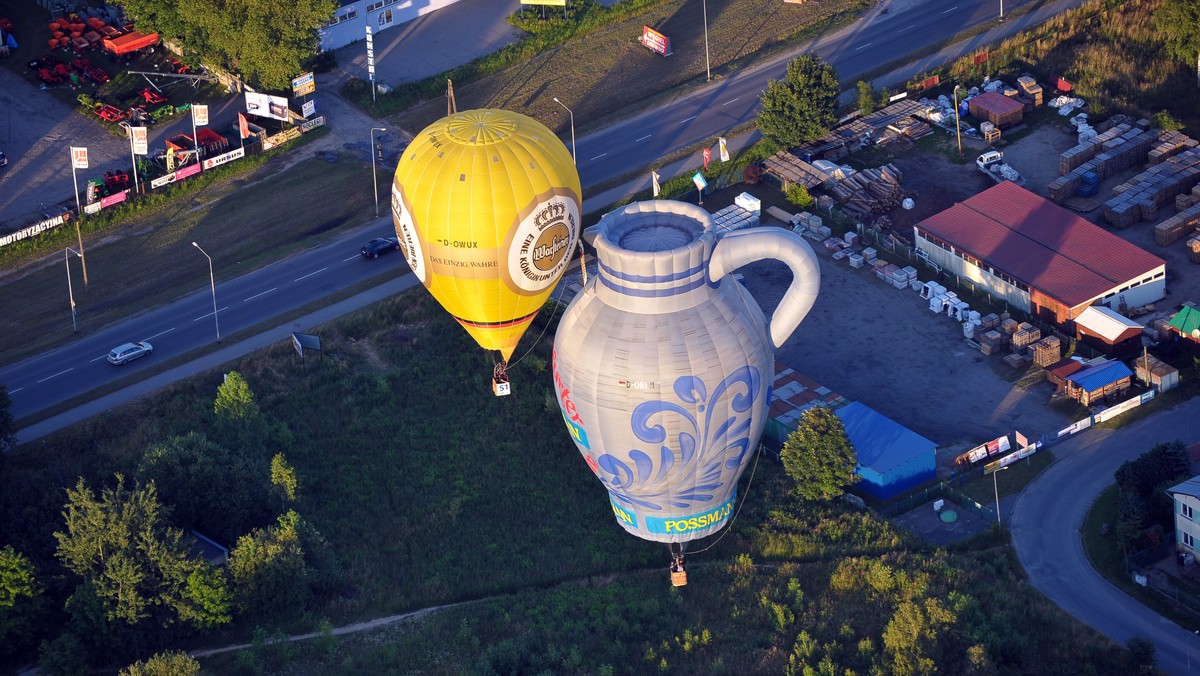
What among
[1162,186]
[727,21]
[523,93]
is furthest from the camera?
[727,21]

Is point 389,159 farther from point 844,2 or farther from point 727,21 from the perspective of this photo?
point 844,2

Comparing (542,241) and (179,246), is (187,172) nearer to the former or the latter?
(179,246)

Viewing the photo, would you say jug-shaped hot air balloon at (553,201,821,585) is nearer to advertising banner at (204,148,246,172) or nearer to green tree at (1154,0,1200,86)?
advertising banner at (204,148,246,172)

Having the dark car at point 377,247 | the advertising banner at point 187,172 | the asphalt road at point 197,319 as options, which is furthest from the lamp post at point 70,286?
the dark car at point 377,247

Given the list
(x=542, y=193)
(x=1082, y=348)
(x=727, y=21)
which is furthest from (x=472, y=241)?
(x=727, y=21)

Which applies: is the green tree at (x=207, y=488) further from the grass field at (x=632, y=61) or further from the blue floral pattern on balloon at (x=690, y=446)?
the grass field at (x=632, y=61)

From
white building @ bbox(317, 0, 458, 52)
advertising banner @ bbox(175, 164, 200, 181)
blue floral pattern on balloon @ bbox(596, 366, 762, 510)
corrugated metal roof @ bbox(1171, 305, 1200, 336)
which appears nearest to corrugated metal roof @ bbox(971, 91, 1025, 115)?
corrugated metal roof @ bbox(1171, 305, 1200, 336)
